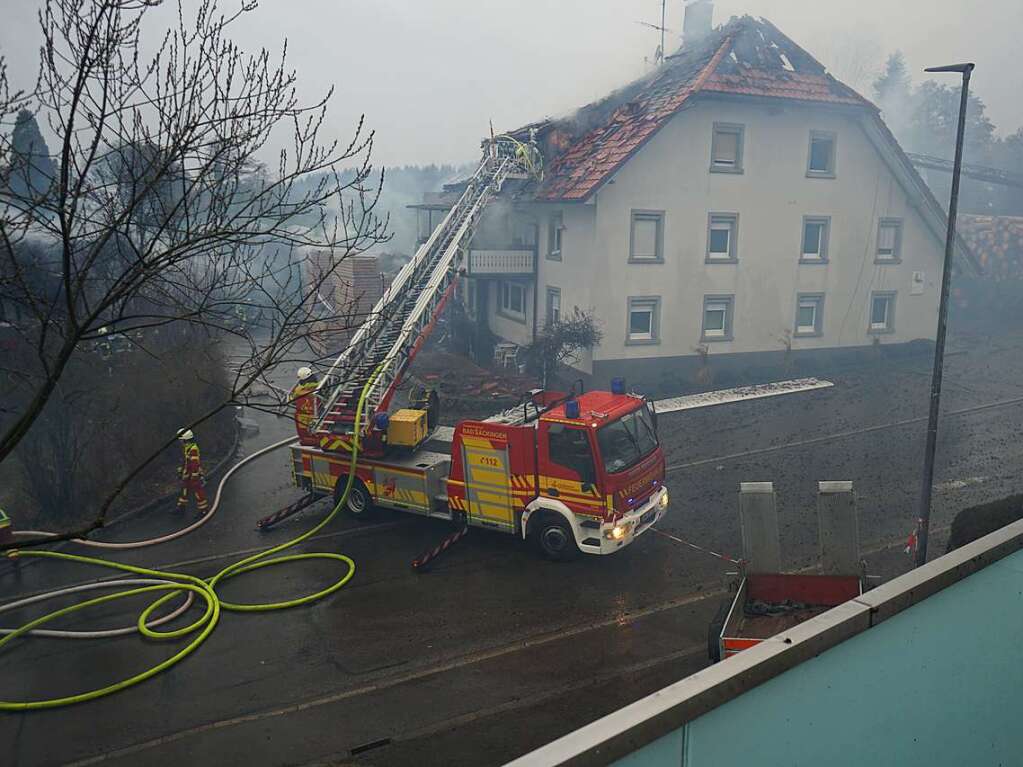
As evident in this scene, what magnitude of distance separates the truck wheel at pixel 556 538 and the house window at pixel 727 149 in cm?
1395

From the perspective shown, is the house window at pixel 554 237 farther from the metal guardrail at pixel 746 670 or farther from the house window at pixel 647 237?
the metal guardrail at pixel 746 670

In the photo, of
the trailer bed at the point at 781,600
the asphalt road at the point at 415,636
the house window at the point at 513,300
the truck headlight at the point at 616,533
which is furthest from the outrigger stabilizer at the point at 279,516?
the house window at the point at 513,300

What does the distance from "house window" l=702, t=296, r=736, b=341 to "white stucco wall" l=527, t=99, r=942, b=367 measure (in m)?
0.21

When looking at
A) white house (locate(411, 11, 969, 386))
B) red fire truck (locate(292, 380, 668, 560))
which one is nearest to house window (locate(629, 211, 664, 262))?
white house (locate(411, 11, 969, 386))

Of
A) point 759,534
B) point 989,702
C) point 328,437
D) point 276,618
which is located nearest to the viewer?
point 989,702

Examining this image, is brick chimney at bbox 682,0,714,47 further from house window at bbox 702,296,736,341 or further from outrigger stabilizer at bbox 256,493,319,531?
outrigger stabilizer at bbox 256,493,319,531

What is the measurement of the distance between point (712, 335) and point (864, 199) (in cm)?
645

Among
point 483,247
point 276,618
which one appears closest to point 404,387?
point 483,247

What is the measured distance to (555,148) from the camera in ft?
75.6

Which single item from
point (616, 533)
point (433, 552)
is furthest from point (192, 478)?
point (616, 533)

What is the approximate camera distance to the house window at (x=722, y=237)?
21.3 metres

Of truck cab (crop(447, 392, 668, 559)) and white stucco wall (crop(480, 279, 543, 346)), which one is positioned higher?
white stucco wall (crop(480, 279, 543, 346))

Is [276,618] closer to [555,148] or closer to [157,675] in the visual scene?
[157,675]

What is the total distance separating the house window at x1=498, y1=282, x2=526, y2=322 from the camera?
24.2 meters
